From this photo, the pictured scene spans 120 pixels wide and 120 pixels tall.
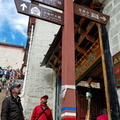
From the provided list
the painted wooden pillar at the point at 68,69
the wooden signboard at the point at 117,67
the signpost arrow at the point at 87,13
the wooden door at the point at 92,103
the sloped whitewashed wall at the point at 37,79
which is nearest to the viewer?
the painted wooden pillar at the point at 68,69

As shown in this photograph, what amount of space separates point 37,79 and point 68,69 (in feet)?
16.3

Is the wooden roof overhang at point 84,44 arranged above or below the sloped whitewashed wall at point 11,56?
below

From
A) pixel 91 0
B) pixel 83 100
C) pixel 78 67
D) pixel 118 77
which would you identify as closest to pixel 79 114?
pixel 83 100

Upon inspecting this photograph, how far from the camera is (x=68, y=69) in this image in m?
2.55

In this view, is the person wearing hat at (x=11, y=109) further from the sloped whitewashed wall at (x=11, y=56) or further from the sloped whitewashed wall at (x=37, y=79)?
the sloped whitewashed wall at (x=11, y=56)

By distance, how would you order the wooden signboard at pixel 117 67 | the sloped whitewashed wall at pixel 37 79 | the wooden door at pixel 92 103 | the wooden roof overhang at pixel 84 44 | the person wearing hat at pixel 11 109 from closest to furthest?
the person wearing hat at pixel 11 109 < the wooden signboard at pixel 117 67 < the wooden roof overhang at pixel 84 44 < the wooden door at pixel 92 103 < the sloped whitewashed wall at pixel 37 79

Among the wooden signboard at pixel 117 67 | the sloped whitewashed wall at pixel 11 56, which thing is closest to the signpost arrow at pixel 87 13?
the wooden signboard at pixel 117 67

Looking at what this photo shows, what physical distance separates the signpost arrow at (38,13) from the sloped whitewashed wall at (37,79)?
4546mm

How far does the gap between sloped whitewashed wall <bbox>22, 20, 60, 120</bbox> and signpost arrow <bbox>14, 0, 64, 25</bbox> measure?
455 cm

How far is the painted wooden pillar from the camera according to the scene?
2307mm

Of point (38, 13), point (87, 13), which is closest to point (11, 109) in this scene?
point (38, 13)

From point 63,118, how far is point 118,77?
1.41 meters

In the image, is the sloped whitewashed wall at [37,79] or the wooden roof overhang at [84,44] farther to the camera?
the sloped whitewashed wall at [37,79]

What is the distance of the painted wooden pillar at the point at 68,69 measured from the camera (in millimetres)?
2307
